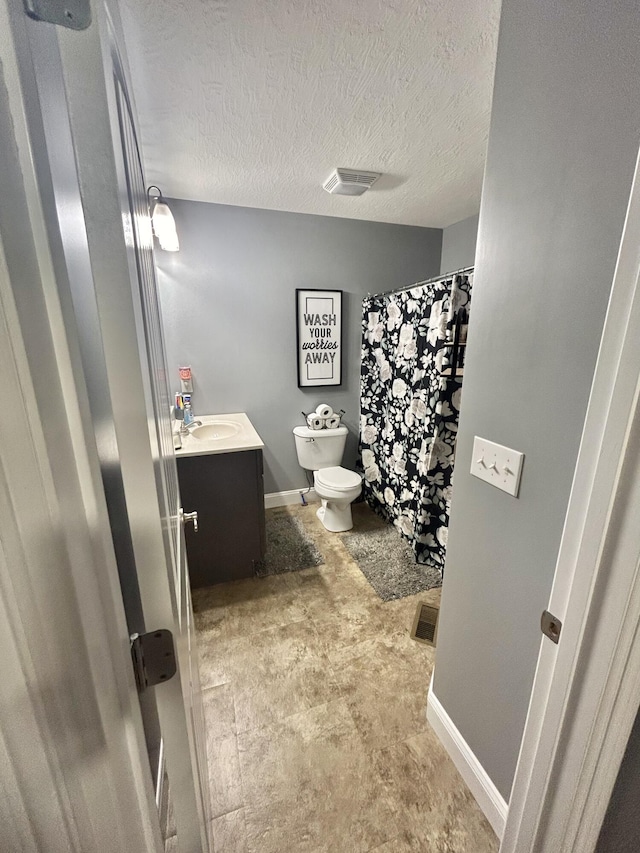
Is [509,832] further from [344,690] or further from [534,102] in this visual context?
[534,102]

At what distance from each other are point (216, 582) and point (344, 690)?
38.2 inches

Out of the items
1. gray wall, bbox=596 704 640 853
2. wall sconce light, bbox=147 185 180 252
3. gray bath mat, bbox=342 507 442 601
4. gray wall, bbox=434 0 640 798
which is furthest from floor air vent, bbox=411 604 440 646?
wall sconce light, bbox=147 185 180 252

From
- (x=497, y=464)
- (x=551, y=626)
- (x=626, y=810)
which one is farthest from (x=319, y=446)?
(x=626, y=810)

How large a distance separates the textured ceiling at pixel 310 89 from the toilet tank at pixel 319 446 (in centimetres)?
169

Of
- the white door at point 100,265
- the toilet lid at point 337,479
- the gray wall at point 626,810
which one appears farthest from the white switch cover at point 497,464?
the toilet lid at point 337,479

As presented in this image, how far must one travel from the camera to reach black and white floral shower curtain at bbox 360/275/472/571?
6.28 feet

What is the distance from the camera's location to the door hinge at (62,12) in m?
0.27

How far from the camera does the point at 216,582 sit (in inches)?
80.5

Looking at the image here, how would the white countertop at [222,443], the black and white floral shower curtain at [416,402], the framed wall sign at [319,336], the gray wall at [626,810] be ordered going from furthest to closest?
the framed wall sign at [319,336]
the black and white floral shower curtain at [416,402]
the white countertop at [222,443]
the gray wall at [626,810]

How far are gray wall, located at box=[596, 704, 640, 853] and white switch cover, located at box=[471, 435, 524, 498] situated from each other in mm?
472

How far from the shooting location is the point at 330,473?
8.45 ft

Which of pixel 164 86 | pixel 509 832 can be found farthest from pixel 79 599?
pixel 164 86

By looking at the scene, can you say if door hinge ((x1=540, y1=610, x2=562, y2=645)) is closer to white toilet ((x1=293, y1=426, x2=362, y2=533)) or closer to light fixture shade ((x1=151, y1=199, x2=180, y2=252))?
white toilet ((x1=293, y1=426, x2=362, y2=533))

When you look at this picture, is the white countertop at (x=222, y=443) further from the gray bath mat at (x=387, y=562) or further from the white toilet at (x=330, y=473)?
the gray bath mat at (x=387, y=562)
